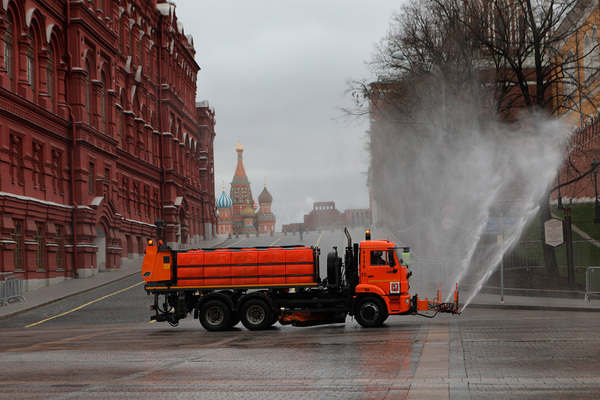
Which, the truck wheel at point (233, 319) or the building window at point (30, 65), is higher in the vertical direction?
the building window at point (30, 65)

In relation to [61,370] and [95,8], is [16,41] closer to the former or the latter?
[95,8]

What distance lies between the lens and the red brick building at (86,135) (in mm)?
39375

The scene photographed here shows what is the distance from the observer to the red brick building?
129ft

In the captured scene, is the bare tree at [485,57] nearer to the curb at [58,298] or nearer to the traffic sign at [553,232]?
the traffic sign at [553,232]

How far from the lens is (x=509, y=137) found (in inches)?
1630

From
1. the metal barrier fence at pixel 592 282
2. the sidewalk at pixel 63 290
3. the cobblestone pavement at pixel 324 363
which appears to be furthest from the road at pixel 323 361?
the sidewalk at pixel 63 290

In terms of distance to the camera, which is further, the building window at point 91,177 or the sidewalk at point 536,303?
the building window at point 91,177

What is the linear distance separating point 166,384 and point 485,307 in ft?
60.6

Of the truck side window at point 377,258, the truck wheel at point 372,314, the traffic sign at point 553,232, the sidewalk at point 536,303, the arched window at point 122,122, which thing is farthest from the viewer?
the arched window at point 122,122

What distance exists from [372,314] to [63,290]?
866 inches

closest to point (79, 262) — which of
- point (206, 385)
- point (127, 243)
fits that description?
point (127, 243)

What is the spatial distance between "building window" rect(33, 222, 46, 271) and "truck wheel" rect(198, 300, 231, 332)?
20.8m

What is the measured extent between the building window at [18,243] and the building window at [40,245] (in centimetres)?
174

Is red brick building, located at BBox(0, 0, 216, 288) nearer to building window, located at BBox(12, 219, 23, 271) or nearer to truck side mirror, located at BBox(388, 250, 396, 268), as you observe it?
building window, located at BBox(12, 219, 23, 271)
